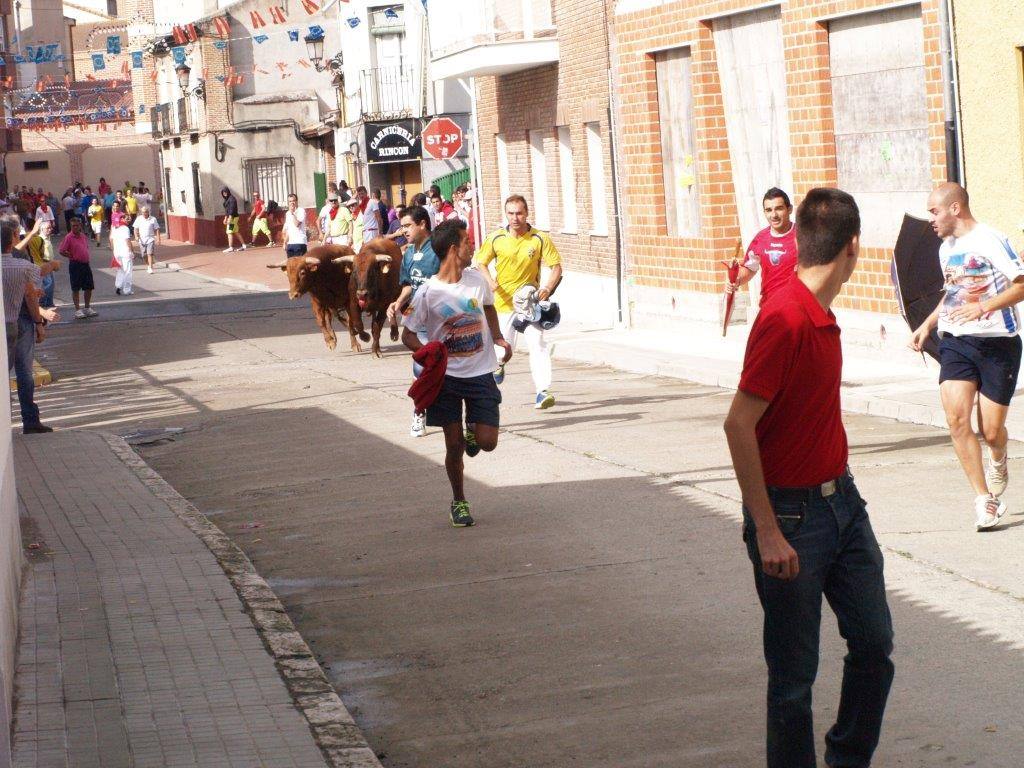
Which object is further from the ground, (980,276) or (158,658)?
(980,276)

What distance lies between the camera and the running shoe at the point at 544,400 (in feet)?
47.3

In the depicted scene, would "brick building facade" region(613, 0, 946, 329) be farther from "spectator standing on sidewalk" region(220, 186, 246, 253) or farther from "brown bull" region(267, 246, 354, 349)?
"spectator standing on sidewalk" region(220, 186, 246, 253)

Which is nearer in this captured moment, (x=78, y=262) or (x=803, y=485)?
(x=803, y=485)

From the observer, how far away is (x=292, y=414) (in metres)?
15.7

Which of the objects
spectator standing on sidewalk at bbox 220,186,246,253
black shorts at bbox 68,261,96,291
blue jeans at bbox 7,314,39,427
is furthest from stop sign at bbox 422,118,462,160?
spectator standing on sidewalk at bbox 220,186,246,253

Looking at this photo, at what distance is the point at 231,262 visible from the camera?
46469mm

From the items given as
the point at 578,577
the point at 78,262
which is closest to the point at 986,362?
the point at 578,577

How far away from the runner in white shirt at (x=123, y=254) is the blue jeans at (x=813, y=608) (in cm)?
3123

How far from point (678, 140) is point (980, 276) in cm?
1293

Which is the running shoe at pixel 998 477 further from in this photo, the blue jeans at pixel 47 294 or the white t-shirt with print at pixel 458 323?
the blue jeans at pixel 47 294

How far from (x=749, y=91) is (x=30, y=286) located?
8722 mm

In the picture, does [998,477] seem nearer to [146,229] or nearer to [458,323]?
[458,323]

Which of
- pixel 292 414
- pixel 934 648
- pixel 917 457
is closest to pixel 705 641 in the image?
pixel 934 648

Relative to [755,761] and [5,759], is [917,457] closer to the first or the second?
[755,761]
